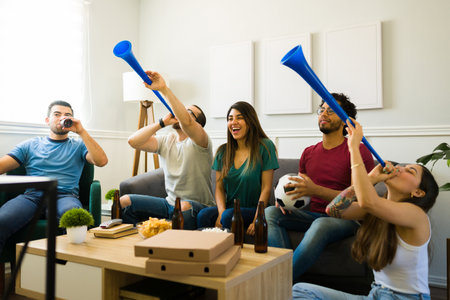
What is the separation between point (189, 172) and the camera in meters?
2.62

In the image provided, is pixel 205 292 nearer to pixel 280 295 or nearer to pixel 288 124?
pixel 280 295

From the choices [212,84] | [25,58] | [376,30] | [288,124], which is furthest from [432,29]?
[25,58]

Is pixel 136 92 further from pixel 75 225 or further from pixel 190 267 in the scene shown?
pixel 190 267

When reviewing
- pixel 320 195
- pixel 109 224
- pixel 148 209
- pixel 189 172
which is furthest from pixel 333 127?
pixel 109 224

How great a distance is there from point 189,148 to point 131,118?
1.81 m

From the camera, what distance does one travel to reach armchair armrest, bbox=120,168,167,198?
2.87 meters

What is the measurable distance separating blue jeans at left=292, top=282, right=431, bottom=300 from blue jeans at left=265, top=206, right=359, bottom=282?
44 centimetres

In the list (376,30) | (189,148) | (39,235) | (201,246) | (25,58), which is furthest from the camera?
(25,58)

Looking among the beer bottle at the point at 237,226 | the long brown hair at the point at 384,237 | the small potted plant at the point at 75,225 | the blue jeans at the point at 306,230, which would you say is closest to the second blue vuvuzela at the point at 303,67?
the long brown hair at the point at 384,237

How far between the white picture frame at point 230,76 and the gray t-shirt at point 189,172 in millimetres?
1064

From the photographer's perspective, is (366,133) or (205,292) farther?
(366,133)

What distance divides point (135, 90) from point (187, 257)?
2743 mm

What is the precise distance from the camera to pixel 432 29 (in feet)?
9.21

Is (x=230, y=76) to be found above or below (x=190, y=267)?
above
